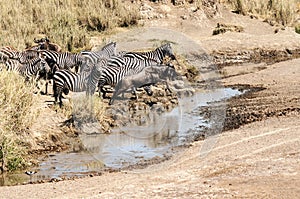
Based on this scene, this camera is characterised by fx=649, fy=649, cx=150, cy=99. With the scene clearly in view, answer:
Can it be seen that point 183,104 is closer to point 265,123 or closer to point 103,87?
point 103,87

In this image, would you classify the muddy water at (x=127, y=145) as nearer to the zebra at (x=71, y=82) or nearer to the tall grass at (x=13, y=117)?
the tall grass at (x=13, y=117)

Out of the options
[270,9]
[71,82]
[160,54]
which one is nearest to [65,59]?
[160,54]

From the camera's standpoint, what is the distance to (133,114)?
54.4 ft

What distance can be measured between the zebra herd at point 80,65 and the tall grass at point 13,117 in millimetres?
2161

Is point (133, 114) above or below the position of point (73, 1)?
below

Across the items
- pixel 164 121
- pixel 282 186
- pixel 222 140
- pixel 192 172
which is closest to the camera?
pixel 282 186

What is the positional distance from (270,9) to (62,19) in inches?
529

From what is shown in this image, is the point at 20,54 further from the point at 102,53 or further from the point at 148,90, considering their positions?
the point at 148,90

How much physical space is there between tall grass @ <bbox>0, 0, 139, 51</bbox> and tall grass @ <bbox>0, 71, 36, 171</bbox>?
9769 millimetres

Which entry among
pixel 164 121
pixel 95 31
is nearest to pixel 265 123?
pixel 164 121

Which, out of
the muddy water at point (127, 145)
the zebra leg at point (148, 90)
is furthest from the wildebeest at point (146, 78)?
the muddy water at point (127, 145)

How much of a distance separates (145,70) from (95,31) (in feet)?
30.1

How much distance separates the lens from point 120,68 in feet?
62.1

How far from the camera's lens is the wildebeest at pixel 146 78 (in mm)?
18406
